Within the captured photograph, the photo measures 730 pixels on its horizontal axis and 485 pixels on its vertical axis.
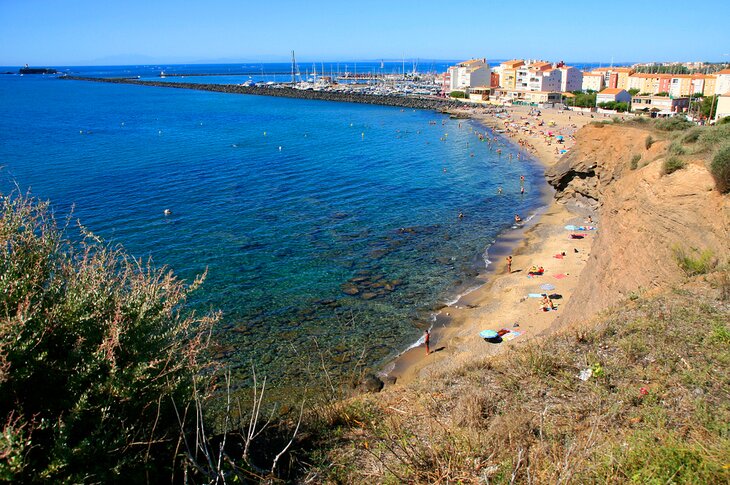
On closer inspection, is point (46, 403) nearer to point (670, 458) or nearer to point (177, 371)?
point (177, 371)

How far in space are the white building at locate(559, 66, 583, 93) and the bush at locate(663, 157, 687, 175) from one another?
9922cm

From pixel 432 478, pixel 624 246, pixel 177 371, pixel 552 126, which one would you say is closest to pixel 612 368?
pixel 432 478

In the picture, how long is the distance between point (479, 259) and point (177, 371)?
21.3 metres

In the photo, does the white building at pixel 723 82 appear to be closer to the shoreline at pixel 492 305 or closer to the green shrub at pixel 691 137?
the shoreline at pixel 492 305

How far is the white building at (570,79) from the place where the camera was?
104375 millimetres

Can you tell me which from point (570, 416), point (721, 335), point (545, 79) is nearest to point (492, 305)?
point (721, 335)

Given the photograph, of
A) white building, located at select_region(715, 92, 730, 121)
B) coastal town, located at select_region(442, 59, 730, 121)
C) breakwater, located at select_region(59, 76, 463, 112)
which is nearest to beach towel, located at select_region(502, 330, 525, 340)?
white building, located at select_region(715, 92, 730, 121)

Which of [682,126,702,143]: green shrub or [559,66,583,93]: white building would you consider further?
[559,66,583,93]: white building

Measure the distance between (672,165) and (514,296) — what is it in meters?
7.85

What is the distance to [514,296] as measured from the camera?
68.3 feet

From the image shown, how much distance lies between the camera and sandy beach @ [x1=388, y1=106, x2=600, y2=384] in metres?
16.1

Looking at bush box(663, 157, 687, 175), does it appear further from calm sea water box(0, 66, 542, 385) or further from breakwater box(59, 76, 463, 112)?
breakwater box(59, 76, 463, 112)

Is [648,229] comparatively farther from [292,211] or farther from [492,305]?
[292,211]

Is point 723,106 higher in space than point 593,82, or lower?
lower
